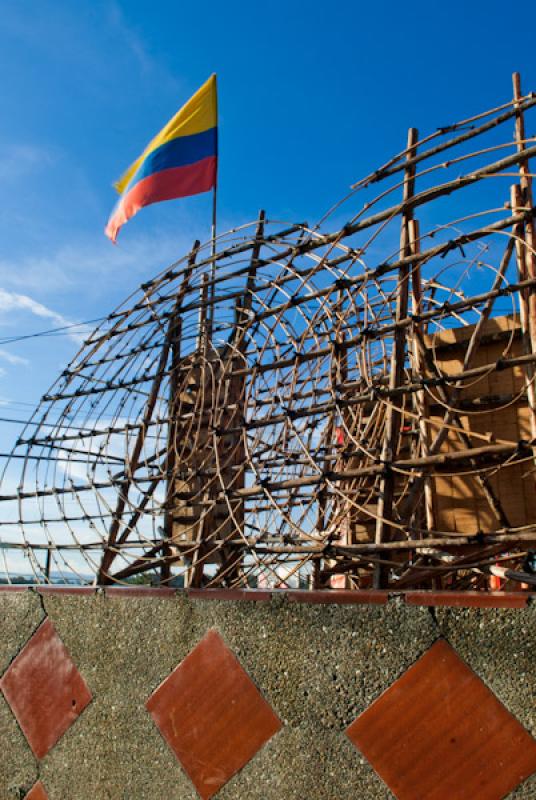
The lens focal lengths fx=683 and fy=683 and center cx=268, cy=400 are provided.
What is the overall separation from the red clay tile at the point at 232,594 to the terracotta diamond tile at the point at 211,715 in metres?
0.14

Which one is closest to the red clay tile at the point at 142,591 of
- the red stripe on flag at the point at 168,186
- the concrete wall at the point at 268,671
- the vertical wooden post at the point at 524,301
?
the concrete wall at the point at 268,671

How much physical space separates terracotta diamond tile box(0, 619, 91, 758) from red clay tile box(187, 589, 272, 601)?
2.49 feet

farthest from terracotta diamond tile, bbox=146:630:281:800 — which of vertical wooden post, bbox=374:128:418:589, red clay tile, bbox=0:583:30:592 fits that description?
red clay tile, bbox=0:583:30:592

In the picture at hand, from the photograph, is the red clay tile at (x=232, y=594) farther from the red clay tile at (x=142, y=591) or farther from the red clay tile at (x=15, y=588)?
the red clay tile at (x=15, y=588)

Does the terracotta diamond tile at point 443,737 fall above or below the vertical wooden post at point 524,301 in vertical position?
below

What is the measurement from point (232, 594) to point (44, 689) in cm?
122

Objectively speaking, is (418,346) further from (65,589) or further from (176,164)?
(176,164)

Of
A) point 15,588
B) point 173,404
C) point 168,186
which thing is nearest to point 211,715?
point 15,588

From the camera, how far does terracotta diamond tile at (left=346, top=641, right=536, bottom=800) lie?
2.01 metres

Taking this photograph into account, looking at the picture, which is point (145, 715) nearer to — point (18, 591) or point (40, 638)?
point (40, 638)

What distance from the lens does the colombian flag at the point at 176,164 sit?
22.5ft

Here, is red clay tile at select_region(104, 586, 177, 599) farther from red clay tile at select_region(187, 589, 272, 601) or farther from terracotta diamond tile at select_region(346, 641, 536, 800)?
terracotta diamond tile at select_region(346, 641, 536, 800)

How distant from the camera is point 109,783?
9.55 ft

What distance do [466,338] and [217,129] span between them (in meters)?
4.33
